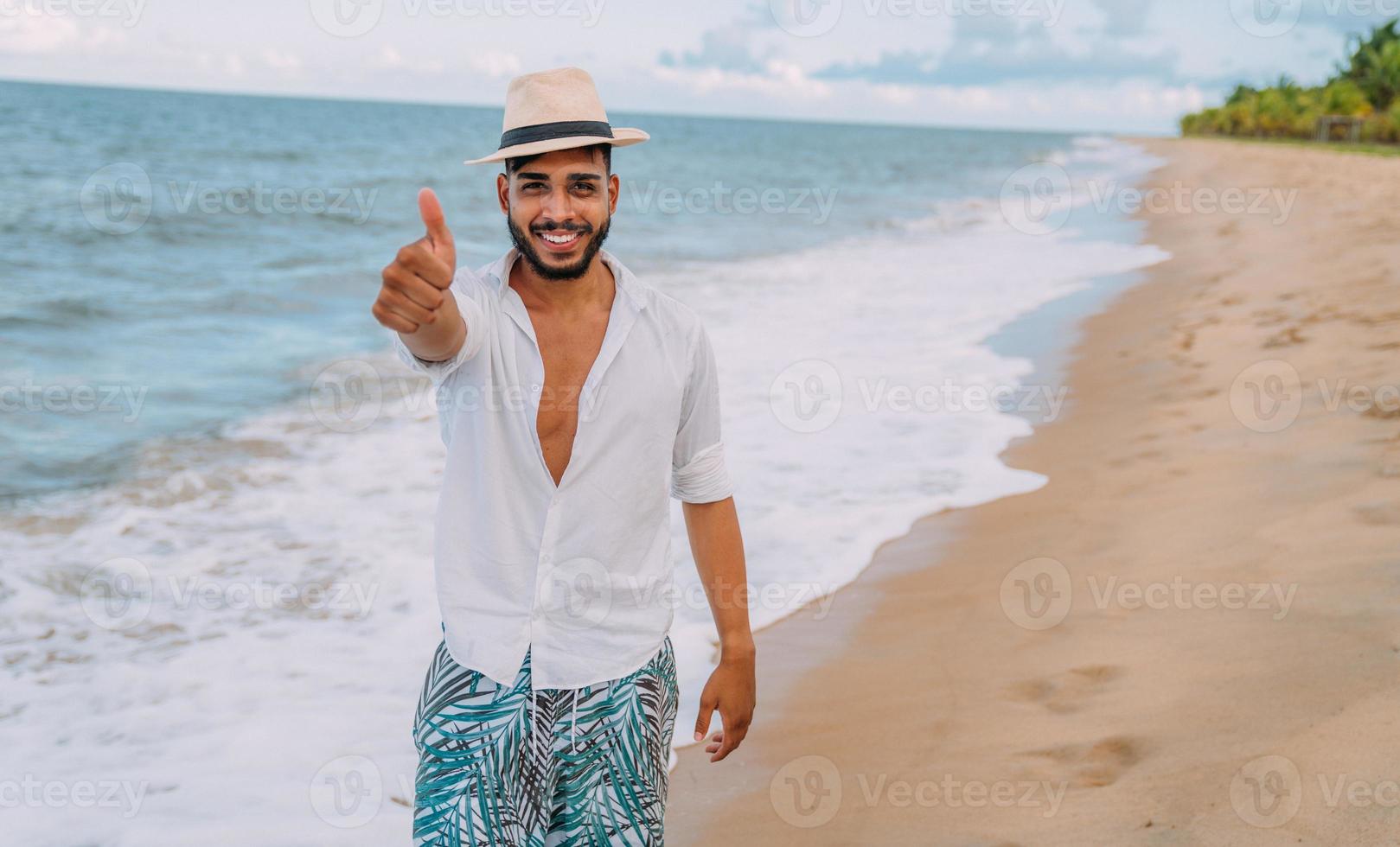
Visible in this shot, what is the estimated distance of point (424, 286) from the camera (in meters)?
1.69

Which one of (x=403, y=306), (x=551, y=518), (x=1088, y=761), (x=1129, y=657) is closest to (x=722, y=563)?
(x=551, y=518)

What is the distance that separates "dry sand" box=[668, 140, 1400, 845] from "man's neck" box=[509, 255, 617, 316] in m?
1.74

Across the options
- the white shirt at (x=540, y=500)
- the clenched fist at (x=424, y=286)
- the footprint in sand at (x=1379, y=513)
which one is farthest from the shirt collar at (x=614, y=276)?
the footprint in sand at (x=1379, y=513)

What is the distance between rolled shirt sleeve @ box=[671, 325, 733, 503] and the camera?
2176 millimetres

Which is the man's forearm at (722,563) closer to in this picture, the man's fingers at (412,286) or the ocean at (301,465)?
the man's fingers at (412,286)

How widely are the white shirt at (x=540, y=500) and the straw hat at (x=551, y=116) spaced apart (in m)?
0.25

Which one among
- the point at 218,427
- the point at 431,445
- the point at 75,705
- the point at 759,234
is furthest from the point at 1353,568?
the point at 759,234

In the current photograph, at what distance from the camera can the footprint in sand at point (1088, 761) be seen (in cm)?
294

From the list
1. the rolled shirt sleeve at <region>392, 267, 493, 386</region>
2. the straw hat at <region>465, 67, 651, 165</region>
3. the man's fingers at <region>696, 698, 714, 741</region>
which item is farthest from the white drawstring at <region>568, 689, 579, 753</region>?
the straw hat at <region>465, 67, 651, 165</region>

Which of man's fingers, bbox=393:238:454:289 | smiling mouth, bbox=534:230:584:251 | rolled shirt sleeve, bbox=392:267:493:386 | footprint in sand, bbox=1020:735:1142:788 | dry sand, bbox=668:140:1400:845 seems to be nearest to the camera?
man's fingers, bbox=393:238:454:289

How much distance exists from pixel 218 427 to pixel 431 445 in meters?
1.79

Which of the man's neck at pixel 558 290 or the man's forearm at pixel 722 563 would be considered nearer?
the man's neck at pixel 558 290

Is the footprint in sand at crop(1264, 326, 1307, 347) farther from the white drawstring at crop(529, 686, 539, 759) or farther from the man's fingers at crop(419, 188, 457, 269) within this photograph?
the man's fingers at crop(419, 188, 457, 269)

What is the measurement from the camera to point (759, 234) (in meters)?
20.3
